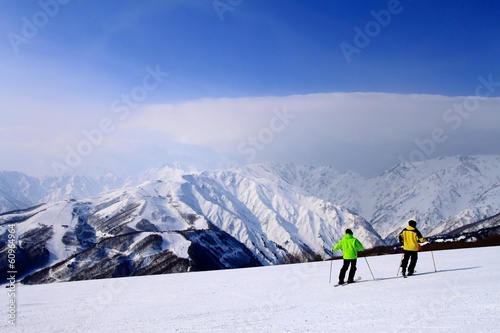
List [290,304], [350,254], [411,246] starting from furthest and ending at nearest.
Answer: [411,246] < [350,254] < [290,304]

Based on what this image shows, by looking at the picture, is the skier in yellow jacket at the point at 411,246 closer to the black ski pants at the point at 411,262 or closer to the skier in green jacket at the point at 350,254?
the black ski pants at the point at 411,262

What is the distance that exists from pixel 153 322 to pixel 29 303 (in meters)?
8.26

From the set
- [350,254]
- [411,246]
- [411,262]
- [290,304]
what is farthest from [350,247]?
[290,304]

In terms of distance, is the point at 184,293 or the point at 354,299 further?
the point at 184,293

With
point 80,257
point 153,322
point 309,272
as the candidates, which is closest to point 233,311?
point 153,322

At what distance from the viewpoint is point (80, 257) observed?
173 m

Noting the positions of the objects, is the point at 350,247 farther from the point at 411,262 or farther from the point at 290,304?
the point at 290,304

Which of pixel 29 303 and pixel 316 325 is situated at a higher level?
pixel 316 325

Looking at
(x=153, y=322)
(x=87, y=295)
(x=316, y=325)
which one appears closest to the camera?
(x=316, y=325)

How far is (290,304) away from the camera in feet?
40.8

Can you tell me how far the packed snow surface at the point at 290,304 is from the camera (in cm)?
921

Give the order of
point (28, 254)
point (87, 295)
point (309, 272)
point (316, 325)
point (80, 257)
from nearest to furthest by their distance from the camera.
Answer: point (316, 325) < point (87, 295) < point (309, 272) < point (80, 257) < point (28, 254)

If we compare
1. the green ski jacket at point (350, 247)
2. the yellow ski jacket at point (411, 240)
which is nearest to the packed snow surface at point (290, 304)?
the yellow ski jacket at point (411, 240)

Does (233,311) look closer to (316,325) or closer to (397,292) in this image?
(316,325)
